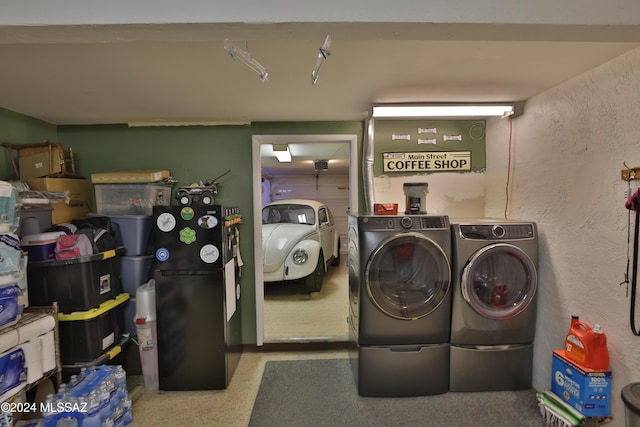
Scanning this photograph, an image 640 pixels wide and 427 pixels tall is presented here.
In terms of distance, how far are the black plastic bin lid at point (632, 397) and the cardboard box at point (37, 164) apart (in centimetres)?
396

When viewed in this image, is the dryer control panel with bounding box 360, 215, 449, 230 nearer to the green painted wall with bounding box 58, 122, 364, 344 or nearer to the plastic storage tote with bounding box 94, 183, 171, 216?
the green painted wall with bounding box 58, 122, 364, 344

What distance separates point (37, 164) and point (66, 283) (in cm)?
112

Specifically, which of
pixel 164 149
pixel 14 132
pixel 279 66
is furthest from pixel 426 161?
pixel 14 132

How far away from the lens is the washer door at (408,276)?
7.06ft

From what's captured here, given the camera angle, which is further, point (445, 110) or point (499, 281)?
point (445, 110)

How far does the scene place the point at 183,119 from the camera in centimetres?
274

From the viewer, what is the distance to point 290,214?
15.8 ft

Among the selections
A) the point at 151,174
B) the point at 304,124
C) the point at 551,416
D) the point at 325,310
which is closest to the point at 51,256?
the point at 151,174

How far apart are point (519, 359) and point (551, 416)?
0.44 metres

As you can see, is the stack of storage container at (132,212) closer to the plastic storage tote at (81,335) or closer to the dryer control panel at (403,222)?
the plastic storage tote at (81,335)

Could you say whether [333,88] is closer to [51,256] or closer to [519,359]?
[51,256]

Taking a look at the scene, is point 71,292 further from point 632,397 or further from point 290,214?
point 632,397

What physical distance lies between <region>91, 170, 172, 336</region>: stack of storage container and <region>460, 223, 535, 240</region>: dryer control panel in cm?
253

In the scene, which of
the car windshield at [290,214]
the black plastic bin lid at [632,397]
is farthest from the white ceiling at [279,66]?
the car windshield at [290,214]
